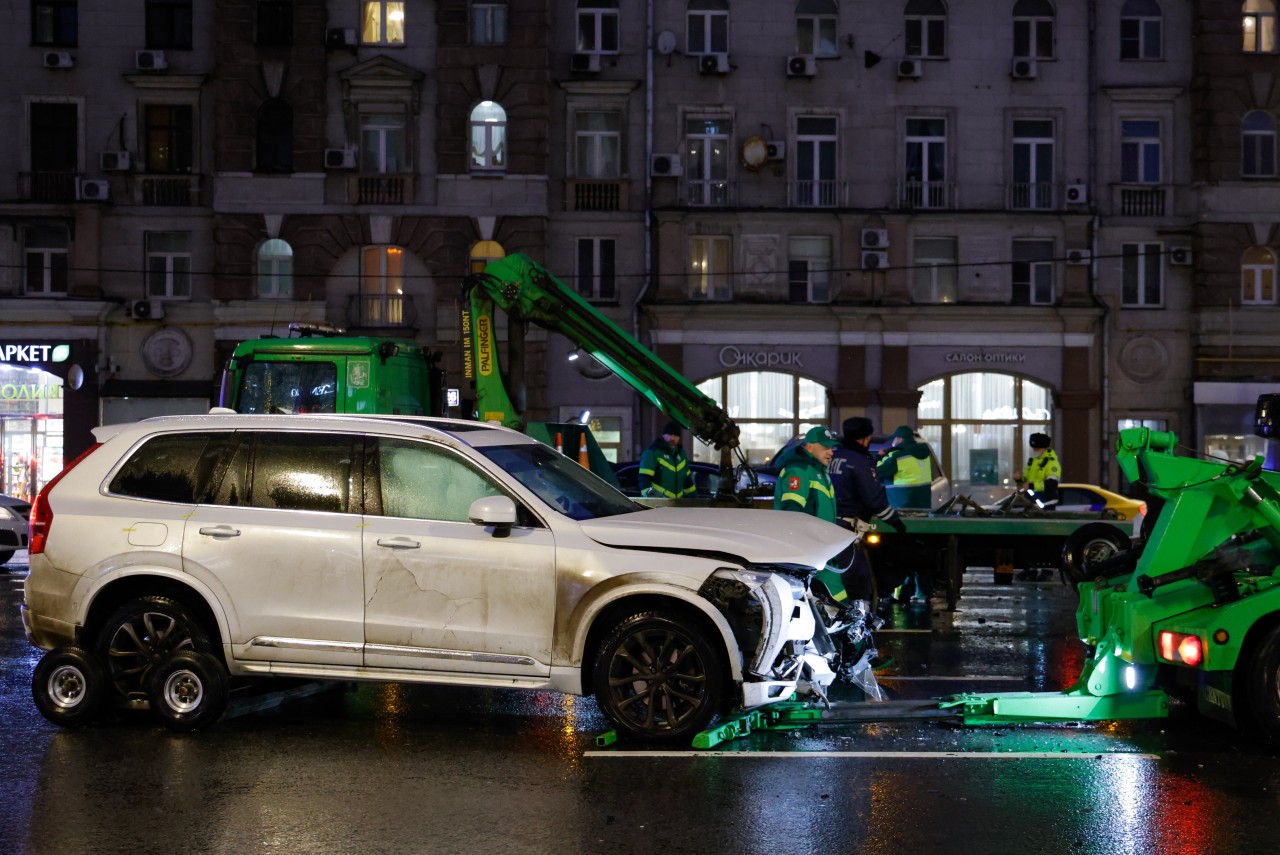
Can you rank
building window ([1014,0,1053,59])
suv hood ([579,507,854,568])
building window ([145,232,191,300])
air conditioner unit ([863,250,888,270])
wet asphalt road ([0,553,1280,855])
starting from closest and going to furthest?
wet asphalt road ([0,553,1280,855]) < suv hood ([579,507,854,568]) < air conditioner unit ([863,250,888,270]) < building window ([145,232,191,300]) < building window ([1014,0,1053,59])

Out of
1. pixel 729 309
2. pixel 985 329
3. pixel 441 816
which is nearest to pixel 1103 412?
pixel 985 329

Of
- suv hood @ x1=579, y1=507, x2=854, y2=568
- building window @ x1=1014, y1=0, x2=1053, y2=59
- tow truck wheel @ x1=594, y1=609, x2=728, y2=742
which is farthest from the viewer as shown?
building window @ x1=1014, y1=0, x2=1053, y2=59

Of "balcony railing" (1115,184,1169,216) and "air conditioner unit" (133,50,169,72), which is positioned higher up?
"air conditioner unit" (133,50,169,72)

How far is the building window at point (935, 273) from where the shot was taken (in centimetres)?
Result: 3416

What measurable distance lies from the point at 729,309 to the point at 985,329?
5.81m

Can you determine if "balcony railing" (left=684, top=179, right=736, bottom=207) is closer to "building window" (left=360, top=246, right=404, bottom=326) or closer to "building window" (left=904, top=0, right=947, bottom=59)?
"building window" (left=904, top=0, right=947, bottom=59)

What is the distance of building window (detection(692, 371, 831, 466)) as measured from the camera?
3416cm

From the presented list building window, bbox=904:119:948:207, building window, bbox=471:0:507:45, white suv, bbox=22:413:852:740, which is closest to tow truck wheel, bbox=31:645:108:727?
white suv, bbox=22:413:852:740

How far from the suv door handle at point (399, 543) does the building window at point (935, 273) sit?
27006 millimetres

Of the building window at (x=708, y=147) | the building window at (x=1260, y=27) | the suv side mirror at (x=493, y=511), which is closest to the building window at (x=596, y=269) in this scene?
the building window at (x=708, y=147)

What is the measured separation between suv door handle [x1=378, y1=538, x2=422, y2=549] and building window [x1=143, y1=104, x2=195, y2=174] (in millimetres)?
27693

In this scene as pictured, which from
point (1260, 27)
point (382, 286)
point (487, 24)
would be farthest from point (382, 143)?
point (1260, 27)

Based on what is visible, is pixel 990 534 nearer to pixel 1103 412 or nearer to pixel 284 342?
pixel 284 342

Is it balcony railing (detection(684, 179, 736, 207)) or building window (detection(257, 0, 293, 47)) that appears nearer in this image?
building window (detection(257, 0, 293, 47))
